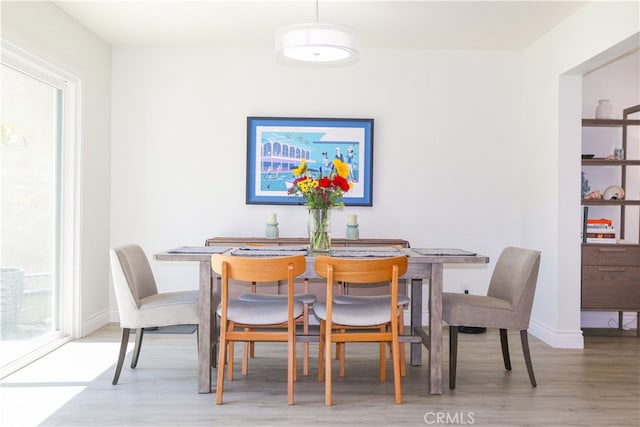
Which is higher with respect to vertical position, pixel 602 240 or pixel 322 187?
pixel 322 187

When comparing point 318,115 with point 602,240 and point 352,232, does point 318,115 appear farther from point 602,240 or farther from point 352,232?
point 602,240

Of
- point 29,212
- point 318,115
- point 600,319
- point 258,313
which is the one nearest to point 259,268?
point 258,313

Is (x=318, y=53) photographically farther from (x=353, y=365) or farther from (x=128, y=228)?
(x=128, y=228)

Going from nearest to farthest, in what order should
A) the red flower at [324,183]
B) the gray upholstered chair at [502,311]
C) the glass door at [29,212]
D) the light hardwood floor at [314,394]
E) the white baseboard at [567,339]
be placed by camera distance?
the light hardwood floor at [314,394], the gray upholstered chair at [502,311], the red flower at [324,183], the glass door at [29,212], the white baseboard at [567,339]

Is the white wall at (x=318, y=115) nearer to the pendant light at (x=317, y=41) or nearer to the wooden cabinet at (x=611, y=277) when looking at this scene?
the wooden cabinet at (x=611, y=277)

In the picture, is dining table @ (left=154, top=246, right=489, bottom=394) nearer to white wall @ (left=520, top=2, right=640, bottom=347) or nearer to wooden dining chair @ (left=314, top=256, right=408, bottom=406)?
wooden dining chair @ (left=314, top=256, right=408, bottom=406)

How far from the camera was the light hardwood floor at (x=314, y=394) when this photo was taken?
267 cm

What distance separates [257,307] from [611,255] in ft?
10.2

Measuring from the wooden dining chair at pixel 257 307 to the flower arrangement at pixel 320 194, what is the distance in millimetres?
512

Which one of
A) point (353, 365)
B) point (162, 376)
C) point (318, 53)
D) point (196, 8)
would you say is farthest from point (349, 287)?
point (196, 8)

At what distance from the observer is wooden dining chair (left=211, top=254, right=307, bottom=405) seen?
9.02 ft

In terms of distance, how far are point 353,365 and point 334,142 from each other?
7.12 feet

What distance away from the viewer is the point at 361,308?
116 inches

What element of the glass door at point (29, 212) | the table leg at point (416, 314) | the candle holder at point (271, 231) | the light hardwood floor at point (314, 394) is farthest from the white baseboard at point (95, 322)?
the table leg at point (416, 314)
